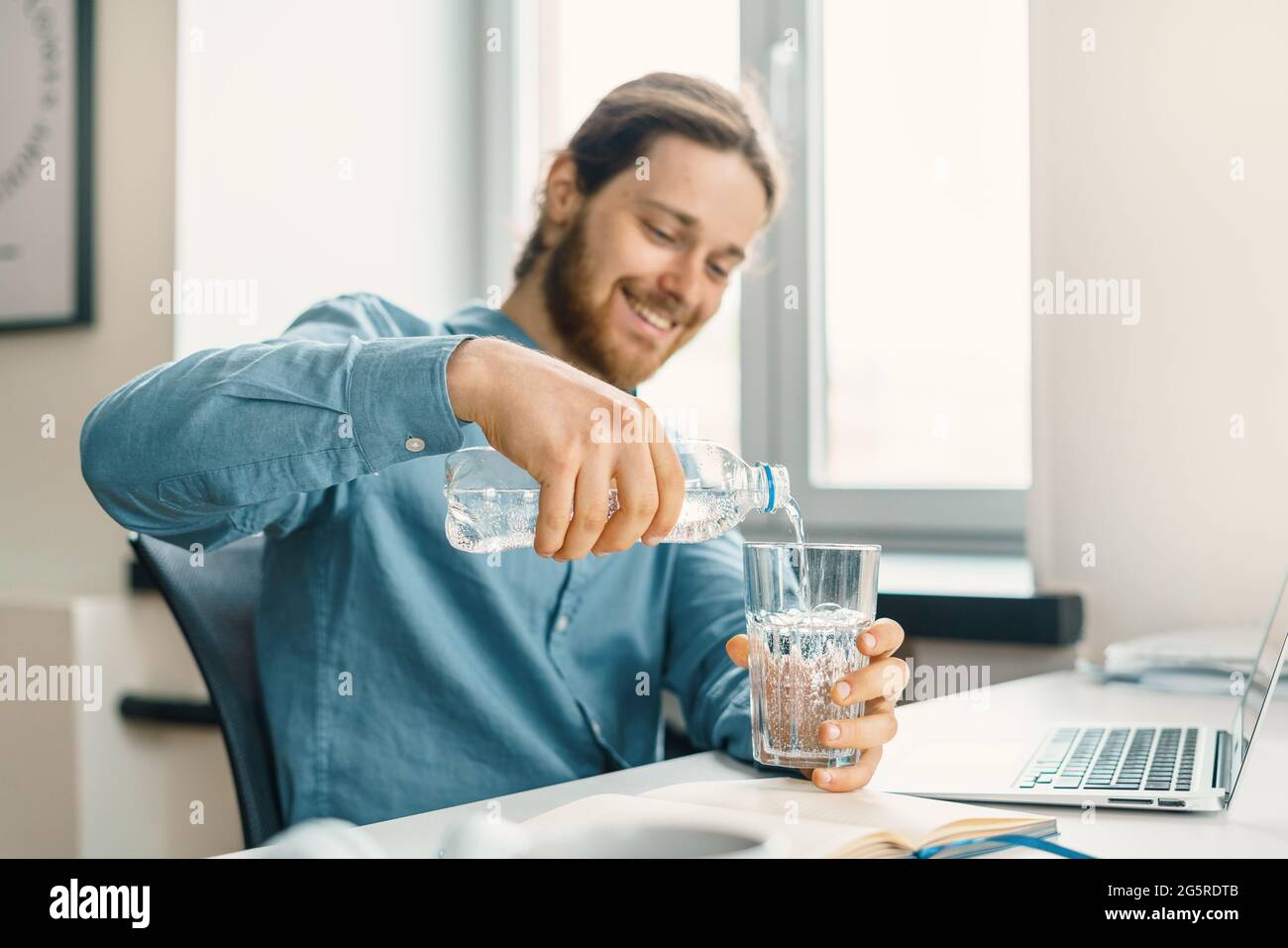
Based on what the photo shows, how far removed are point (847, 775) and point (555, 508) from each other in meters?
0.26

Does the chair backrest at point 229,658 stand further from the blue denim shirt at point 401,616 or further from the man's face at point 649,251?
the man's face at point 649,251

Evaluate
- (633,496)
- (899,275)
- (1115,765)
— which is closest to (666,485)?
(633,496)

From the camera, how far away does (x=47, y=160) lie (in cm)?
188

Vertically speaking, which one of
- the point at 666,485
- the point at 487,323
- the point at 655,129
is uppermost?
the point at 655,129

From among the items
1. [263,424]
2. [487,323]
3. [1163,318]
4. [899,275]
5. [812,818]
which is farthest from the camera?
[899,275]

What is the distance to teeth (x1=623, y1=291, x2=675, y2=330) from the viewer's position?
144 cm

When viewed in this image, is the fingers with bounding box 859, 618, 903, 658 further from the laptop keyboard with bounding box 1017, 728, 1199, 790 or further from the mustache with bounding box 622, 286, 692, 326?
the mustache with bounding box 622, 286, 692, 326

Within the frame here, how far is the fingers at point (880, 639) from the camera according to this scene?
77 centimetres

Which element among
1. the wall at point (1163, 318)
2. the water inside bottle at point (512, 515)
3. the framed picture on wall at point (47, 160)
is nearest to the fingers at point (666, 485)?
the water inside bottle at point (512, 515)

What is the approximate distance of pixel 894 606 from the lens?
1483 millimetres

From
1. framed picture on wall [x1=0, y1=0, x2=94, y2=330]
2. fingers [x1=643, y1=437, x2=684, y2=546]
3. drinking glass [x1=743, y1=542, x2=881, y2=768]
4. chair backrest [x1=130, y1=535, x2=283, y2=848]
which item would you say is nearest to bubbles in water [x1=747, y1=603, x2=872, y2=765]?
drinking glass [x1=743, y1=542, x2=881, y2=768]

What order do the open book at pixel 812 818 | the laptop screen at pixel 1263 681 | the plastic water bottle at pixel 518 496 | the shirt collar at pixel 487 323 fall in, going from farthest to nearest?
the shirt collar at pixel 487 323 → the plastic water bottle at pixel 518 496 → the laptop screen at pixel 1263 681 → the open book at pixel 812 818

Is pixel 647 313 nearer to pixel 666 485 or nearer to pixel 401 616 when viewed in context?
pixel 401 616

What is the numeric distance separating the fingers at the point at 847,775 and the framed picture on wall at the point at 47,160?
5.05 ft
